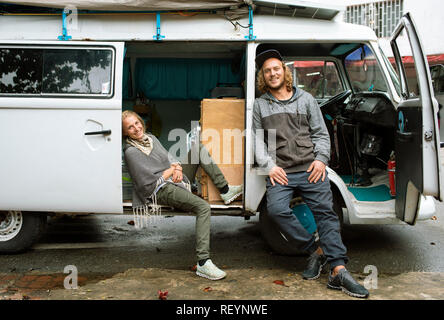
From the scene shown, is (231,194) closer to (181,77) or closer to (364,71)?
(364,71)

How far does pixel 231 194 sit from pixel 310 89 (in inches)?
85.7

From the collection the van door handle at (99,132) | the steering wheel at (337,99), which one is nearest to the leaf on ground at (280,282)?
the van door handle at (99,132)

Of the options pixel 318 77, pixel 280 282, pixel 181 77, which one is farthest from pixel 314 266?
pixel 181 77

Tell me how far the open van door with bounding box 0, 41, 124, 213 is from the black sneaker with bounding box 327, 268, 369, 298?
6.86 ft

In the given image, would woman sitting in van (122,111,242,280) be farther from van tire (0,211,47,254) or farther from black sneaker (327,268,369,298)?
van tire (0,211,47,254)

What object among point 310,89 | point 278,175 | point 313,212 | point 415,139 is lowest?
point 313,212

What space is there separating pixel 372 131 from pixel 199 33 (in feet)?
7.94

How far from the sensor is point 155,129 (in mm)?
7496

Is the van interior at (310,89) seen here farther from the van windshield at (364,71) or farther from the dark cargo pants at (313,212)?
the dark cargo pants at (313,212)

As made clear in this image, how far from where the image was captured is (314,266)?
3.85 meters

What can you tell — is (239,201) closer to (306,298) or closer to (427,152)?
(306,298)

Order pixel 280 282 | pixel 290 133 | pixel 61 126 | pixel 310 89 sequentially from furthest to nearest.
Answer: pixel 310 89 < pixel 61 126 < pixel 290 133 < pixel 280 282

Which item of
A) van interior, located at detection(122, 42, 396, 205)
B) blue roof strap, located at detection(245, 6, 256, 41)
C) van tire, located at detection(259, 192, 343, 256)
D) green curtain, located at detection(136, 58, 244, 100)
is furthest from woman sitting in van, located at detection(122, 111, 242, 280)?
green curtain, located at detection(136, 58, 244, 100)

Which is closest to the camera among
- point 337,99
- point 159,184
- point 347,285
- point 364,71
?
point 347,285
